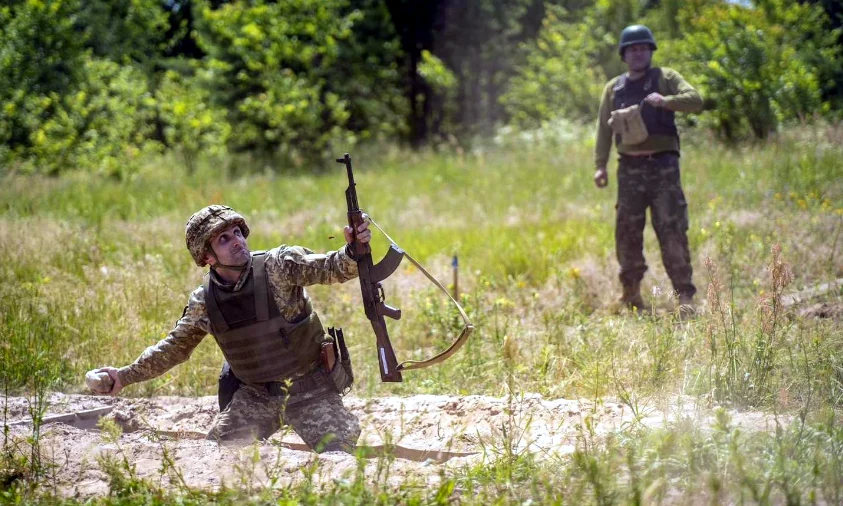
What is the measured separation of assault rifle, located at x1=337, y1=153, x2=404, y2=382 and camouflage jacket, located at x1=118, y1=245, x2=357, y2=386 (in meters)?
0.07

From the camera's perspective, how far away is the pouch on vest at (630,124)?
6.44m

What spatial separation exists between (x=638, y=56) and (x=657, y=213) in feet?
4.06

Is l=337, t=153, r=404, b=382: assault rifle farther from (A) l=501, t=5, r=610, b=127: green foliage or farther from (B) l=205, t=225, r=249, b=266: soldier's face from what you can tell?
(A) l=501, t=5, r=610, b=127: green foliage

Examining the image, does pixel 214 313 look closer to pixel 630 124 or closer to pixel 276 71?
pixel 630 124

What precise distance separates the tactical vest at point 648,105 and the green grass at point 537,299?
3.40ft

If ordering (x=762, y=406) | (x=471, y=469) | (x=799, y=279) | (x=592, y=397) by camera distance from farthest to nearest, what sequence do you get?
(x=799, y=279) < (x=592, y=397) < (x=762, y=406) < (x=471, y=469)

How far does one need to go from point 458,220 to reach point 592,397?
538 centimetres

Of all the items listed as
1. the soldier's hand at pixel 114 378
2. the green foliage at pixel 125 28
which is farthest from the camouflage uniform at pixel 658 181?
the green foliage at pixel 125 28

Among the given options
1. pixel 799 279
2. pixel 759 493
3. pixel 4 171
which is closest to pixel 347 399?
pixel 759 493

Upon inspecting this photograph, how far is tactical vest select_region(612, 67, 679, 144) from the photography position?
647 centimetres

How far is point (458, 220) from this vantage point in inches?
390

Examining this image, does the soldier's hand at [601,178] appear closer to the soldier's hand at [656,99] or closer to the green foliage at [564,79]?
the soldier's hand at [656,99]

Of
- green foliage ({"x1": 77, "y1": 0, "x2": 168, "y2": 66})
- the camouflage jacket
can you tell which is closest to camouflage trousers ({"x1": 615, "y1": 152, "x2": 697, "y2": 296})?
the camouflage jacket

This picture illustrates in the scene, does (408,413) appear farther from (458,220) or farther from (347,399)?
(458,220)
